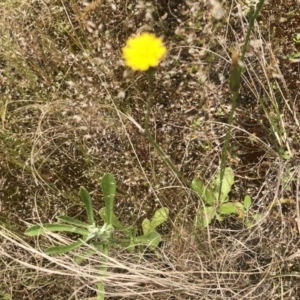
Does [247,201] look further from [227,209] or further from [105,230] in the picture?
[105,230]

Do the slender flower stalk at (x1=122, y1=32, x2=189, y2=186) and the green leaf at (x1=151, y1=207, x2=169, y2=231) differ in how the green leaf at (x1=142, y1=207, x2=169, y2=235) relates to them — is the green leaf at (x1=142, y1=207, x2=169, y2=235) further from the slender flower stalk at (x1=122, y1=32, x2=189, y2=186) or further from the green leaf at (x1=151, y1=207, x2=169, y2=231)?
the slender flower stalk at (x1=122, y1=32, x2=189, y2=186)

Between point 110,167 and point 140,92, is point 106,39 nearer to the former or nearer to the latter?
point 140,92

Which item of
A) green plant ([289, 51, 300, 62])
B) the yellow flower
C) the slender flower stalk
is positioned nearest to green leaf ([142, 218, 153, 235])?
the slender flower stalk

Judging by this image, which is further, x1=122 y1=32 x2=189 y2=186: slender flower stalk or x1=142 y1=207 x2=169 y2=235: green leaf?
x1=142 y1=207 x2=169 y2=235: green leaf

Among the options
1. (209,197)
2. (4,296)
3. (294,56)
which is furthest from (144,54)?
(4,296)

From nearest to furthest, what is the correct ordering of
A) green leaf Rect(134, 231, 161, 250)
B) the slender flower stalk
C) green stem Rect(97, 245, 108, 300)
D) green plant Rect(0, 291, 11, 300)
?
the slender flower stalk, green stem Rect(97, 245, 108, 300), green leaf Rect(134, 231, 161, 250), green plant Rect(0, 291, 11, 300)

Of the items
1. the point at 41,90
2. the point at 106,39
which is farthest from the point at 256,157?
the point at 41,90

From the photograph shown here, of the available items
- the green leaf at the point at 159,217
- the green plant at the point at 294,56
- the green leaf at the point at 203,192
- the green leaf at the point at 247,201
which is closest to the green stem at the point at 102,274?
the green leaf at the point at 159,217
